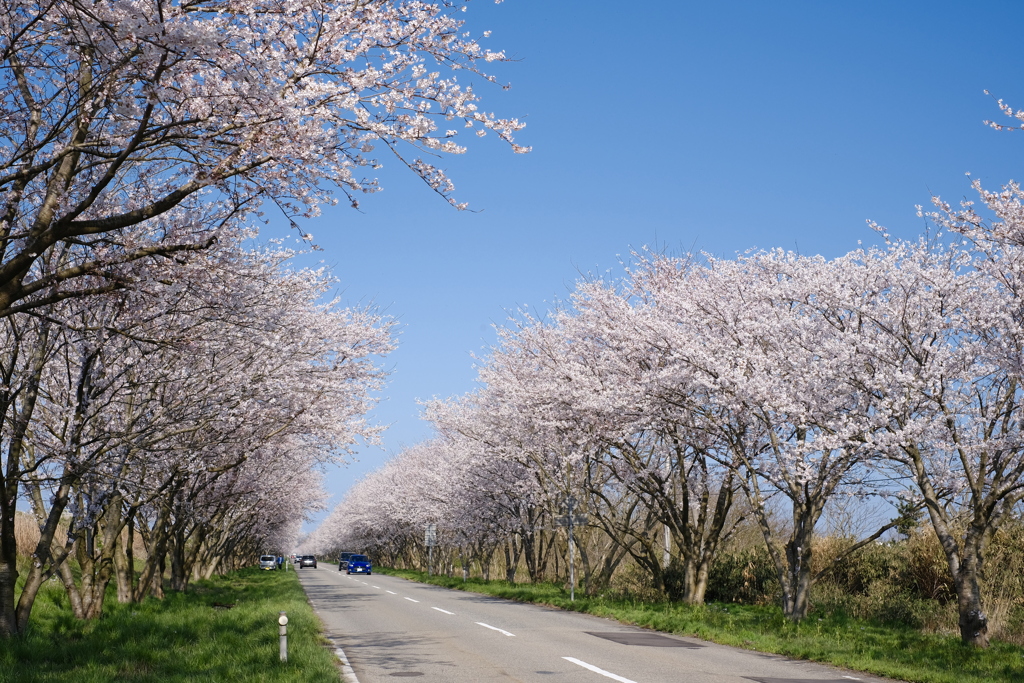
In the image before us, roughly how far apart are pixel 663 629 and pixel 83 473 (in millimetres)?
12175

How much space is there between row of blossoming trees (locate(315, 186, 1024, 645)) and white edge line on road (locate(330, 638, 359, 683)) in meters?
8.07

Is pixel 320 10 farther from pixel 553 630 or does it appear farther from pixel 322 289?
pixel 553 630

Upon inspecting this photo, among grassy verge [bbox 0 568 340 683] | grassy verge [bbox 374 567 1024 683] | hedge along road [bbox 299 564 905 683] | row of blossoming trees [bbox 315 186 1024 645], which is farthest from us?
Result: row of blossoming trees [bbox 315 186 1024 645]

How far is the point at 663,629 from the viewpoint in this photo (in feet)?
59.4

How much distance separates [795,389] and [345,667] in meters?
9.26

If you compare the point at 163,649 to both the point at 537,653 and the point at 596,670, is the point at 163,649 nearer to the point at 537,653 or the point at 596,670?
the point at 537,653

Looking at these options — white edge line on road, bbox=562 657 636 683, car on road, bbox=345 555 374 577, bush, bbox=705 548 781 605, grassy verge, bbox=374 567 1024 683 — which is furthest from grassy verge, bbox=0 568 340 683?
car on road, bbox=345 555 374 577

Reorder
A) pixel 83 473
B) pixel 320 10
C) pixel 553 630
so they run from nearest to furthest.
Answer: pixel 320 10
pixel 83 473
pixel 553 630

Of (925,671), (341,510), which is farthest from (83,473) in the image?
(341,510)

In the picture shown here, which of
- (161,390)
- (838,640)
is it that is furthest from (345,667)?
(838,640)

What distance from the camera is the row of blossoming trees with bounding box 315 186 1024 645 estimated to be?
14031 millimetres

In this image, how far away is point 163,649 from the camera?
12648mm

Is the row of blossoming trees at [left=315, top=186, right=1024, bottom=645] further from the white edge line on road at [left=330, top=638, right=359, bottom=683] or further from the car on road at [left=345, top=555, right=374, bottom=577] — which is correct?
the car on road at [left=345, top=555, right=374, bottom=577]

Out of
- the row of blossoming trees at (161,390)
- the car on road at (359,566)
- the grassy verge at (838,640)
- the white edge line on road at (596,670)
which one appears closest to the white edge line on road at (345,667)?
the white edge line on road at (596,670)
